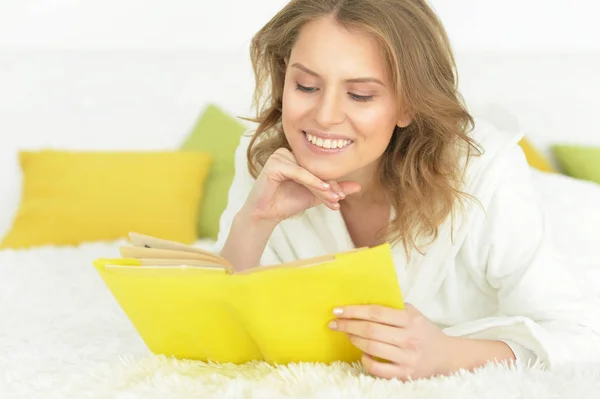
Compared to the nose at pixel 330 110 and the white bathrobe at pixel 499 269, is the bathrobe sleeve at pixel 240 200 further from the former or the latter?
the nose at pixel 330 110

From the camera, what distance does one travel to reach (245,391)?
1152 millimetres

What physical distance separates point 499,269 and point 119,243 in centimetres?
126

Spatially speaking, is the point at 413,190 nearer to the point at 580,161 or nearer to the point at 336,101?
the point at 336,101

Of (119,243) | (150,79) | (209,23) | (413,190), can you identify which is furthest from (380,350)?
(209,23)

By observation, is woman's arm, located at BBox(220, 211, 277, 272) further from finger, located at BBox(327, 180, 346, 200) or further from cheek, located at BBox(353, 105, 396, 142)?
cheek, located at BBox(353, 105, 396, 142)

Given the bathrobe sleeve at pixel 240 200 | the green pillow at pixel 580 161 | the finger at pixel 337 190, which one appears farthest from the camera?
the green pillow at pixel 580 161

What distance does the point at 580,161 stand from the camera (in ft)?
7.95

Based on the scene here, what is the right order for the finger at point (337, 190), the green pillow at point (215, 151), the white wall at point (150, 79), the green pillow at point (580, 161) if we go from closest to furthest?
the finger at point (337, 190)
the green pillow at point (580, 161)
the green pillow at point (215, 151)
the white wall at point (150, 79)

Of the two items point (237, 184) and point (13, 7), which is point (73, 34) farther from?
point (237, 184)

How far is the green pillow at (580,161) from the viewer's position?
7.84 feet

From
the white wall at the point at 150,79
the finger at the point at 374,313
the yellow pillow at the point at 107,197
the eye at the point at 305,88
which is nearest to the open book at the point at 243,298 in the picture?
the finger at the point at 374,313

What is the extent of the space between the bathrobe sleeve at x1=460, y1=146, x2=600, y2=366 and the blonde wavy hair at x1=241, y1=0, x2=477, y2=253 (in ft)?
0.31

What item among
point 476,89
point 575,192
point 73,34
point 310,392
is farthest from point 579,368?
point 73,34

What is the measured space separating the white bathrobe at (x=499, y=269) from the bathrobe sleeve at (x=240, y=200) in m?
0.08
